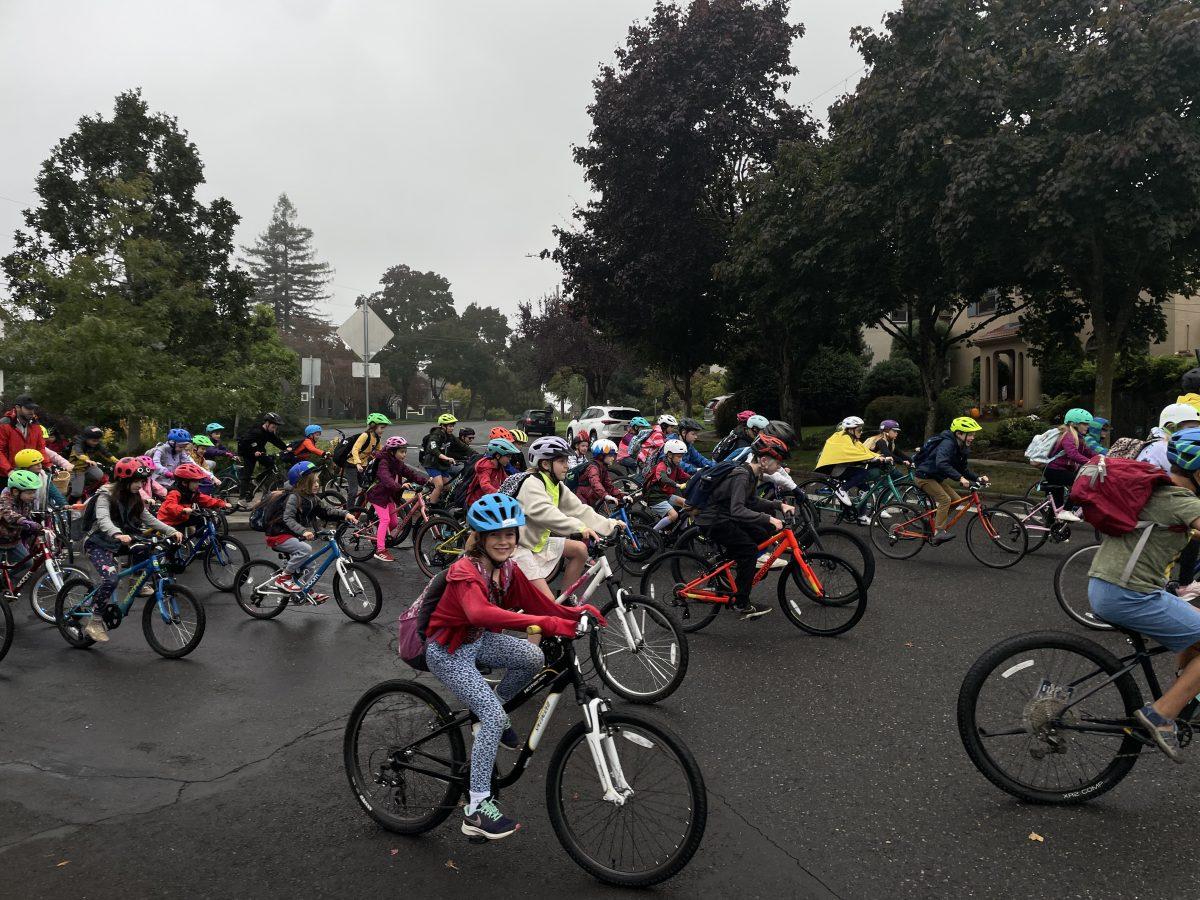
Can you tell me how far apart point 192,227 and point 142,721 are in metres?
31.5

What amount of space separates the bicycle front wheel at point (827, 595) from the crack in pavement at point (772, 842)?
10.2 ft

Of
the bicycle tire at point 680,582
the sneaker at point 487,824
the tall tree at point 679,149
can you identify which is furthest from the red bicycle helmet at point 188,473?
the tall tree at point 679,149

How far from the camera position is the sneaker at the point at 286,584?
27.6 feet

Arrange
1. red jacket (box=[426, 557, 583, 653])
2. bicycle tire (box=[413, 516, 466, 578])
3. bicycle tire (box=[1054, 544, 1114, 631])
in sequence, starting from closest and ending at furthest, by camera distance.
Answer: red jacket (box=[426, 557, 583, 653]) < bicycle tire (box=[1054, 544, 1114, 631]) < bicycle tire (box=[413, 516, 466, 578])

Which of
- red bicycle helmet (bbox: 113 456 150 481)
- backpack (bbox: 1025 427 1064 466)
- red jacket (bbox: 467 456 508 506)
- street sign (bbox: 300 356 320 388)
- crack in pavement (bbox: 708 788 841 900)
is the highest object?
street sign (bbox: 300 356 320 388)

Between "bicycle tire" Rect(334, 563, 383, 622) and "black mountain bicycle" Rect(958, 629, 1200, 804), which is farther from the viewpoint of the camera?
"bicycle tire" Rect(334, 563, 383, 622)

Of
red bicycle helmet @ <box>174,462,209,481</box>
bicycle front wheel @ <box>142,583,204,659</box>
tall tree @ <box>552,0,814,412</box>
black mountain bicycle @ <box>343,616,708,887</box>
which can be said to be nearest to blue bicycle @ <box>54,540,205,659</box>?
bicycle front wheel @ <box>142,583,204,659</box>

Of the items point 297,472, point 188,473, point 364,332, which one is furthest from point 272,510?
point 364,332

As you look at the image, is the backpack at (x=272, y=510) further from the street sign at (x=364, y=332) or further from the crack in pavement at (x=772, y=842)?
the street sign at (x=364, y=332)

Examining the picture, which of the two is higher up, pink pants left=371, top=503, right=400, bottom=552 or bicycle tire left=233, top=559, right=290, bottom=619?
pink pants left=371, top=503, right=400, bottom=552

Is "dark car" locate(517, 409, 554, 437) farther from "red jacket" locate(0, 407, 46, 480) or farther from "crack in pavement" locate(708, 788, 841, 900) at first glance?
"crack in pavement" locate(708, 788, 841, 900)

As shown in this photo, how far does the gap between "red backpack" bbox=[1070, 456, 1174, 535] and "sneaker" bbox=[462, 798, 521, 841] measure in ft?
9.88

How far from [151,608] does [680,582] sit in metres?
4.41

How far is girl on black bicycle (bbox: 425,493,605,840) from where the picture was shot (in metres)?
3.78
